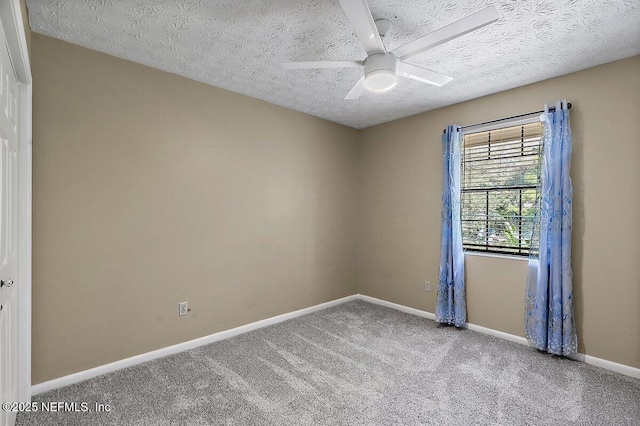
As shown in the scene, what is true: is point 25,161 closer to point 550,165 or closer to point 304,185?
point 304,185

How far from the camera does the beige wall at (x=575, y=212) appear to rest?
260 centimetres

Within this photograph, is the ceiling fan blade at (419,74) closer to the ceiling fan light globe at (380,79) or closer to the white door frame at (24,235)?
the ceiling fan light globe at (380,79)

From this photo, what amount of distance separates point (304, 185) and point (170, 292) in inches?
76.2

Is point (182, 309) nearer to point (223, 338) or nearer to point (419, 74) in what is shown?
point (223, 338)

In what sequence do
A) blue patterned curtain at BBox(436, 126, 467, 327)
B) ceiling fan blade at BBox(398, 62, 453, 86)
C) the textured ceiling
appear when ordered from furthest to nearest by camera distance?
blue patterned curtain at BBox(436, 126, 467, 327) → ceiling fan blade at BBox(398, 62, 453, 86) → the textured ceiling

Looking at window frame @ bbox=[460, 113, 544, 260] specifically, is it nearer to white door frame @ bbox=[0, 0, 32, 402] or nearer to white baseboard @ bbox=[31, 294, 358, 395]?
white baseboard @ bbox=[31, 294, 358, 395]

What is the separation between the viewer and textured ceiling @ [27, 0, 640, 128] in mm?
1951

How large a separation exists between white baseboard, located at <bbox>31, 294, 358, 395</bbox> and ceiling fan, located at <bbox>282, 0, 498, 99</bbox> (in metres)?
2.55

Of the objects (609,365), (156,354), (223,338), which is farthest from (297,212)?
(609,365)

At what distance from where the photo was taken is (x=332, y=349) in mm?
2990

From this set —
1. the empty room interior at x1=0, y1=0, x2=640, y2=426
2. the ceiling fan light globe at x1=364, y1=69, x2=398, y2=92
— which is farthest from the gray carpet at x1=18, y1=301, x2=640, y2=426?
the ceiling fan light globe at x1=364, y1=69, x2=398, y2=92

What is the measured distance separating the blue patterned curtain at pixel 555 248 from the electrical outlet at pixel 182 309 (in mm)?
3192

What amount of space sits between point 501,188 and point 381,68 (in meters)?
2.12

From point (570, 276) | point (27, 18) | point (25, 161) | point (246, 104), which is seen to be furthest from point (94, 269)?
point (570, 276)
